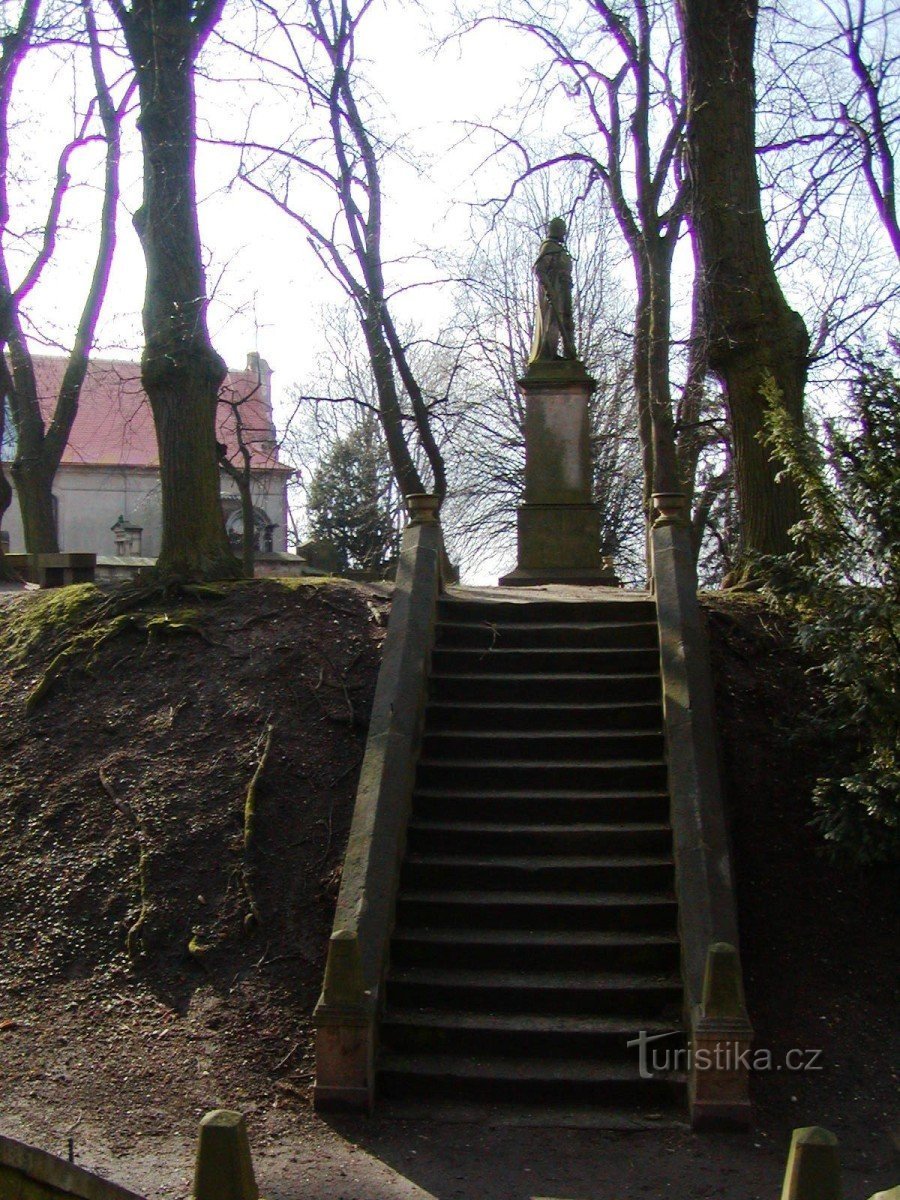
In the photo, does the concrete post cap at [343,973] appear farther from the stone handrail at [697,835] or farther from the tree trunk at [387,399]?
the tree trunk at [387,399]

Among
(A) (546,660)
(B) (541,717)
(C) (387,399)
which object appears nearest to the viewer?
(B) (541,717)

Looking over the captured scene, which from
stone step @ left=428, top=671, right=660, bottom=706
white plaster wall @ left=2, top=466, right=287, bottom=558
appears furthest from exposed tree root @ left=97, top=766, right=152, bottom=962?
white plaster wall @ left=2, top=466, right=287, bottom=558

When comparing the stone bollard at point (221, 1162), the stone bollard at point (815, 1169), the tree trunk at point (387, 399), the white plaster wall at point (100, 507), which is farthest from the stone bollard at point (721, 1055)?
the white plaster wall at point (100, 507)

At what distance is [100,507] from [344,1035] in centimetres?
4130

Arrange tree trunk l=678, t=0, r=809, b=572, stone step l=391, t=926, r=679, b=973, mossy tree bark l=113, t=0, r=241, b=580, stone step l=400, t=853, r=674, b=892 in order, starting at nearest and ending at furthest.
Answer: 1. stone step l=391, t=926, r=679, b=973
2. stone step l=400, t=853, r=674, b=892
3. tree trunk l=678, t=0, r=809, b=572
4. mossy tree bark l=113, t=0, r=241, b=580

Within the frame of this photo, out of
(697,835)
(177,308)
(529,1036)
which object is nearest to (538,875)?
(697,835)

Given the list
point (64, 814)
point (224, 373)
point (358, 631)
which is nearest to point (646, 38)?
point (224, 373)

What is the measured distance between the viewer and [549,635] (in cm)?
1023

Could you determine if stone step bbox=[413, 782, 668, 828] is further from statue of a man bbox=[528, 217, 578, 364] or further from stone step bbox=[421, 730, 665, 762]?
statue of a man bbox=[528, 217, 578, 364]

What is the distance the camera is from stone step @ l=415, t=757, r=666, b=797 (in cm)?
872

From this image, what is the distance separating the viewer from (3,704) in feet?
35.7

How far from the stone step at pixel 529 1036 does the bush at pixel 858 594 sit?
1925mm

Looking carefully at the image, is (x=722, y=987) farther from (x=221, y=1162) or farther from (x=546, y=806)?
(x=221, y=1162)

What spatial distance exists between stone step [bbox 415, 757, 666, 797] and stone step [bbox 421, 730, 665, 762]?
3.3 inches
